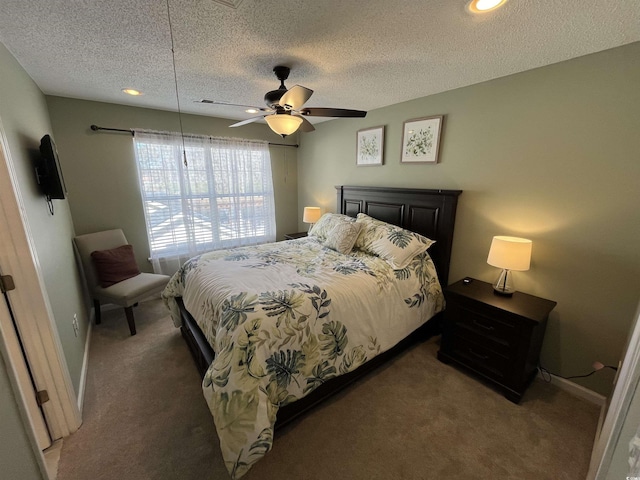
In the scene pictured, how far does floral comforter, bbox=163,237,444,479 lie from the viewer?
1.33 m

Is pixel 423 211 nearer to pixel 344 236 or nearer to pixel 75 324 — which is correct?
pixel 344 236

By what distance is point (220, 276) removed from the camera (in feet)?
6.66

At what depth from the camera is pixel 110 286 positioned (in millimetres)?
2703

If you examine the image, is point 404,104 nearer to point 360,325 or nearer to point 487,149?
point 487,149

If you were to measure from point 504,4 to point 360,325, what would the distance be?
76.6 inches

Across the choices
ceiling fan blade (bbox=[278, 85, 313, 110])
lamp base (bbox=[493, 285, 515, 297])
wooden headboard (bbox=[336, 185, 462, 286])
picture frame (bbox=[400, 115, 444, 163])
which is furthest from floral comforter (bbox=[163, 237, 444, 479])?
ceiling fan blade (bbox=[278, 85, 313, 110])

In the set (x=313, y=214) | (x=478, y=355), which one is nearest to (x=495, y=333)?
(x=478, y=355)

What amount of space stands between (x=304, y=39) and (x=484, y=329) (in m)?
2.39

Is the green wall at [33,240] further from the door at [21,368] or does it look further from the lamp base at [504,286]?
the lamp base at [504,286]

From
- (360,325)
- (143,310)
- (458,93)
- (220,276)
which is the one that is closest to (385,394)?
(360,325)

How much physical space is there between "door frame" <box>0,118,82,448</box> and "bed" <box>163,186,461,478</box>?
0.76 meters

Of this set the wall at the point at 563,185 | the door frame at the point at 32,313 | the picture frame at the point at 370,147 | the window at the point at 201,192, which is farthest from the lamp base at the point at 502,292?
the window at the point at 201,192

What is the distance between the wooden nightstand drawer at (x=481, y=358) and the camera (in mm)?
1917

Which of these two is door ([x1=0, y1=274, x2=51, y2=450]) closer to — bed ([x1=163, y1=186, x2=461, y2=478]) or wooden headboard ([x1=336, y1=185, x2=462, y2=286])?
bed ([x1=163, y1=186, x2=461, y2=478])
